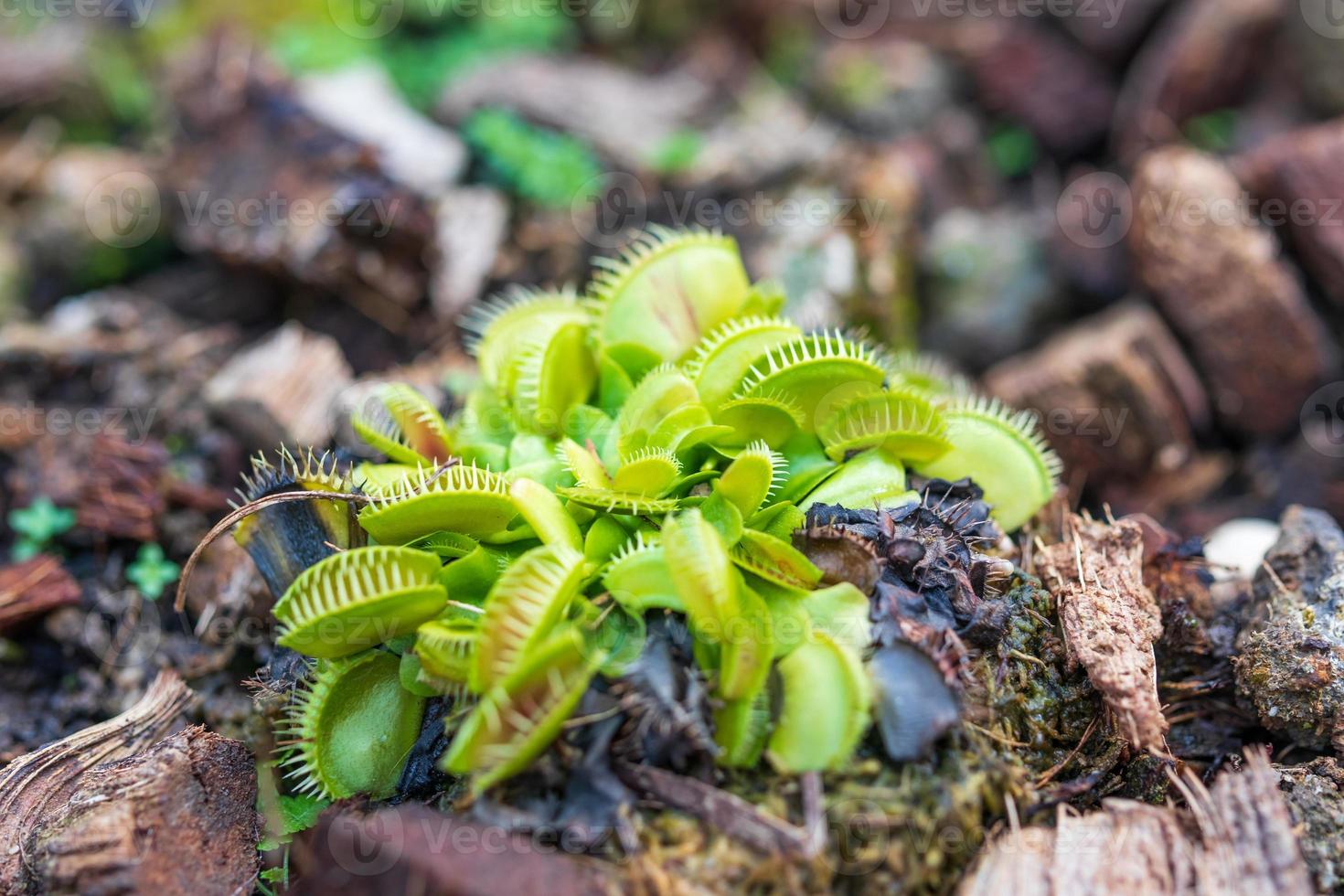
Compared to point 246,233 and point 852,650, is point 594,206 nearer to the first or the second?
point 246,233

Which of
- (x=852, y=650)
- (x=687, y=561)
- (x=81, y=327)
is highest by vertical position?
(x=81, y=327)

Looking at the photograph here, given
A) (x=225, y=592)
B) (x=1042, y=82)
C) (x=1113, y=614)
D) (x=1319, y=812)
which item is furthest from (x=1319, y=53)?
(x=225, y=592)

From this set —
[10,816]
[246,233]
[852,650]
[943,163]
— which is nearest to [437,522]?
[852,650]

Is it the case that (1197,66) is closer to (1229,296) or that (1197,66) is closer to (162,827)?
(1229,296)

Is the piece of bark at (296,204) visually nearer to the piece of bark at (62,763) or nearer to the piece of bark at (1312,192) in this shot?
the piece of bark at (62,763)

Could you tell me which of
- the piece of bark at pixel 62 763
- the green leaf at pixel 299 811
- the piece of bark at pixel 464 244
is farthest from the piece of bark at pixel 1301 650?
the piece of bark at pixel 464 244
